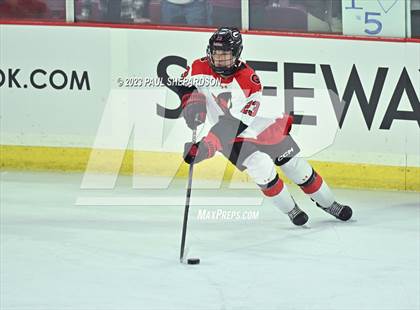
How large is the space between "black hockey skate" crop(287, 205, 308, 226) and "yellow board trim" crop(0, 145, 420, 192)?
1.04 meters

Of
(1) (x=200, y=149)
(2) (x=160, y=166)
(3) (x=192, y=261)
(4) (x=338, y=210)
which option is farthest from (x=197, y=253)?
(2) (x=160, y=166)

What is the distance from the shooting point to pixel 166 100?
7.04 m

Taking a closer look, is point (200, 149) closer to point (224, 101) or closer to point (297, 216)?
point (224, 101)

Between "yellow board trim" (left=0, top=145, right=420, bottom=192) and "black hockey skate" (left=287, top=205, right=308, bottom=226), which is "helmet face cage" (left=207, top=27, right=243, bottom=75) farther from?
A: "yellow board trim" (left=0, top=145, right=420, bottom=192)

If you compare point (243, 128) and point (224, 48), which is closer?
point (224, 48)

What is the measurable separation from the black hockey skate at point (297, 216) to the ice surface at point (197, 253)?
72 mm

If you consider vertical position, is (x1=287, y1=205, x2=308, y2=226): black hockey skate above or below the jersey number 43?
below

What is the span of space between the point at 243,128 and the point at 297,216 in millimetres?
600

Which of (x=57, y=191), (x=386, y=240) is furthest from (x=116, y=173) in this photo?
(x=386, y=240)

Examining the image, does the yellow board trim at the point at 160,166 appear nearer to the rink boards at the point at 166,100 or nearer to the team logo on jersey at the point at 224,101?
the rink boards at the point at 166,100

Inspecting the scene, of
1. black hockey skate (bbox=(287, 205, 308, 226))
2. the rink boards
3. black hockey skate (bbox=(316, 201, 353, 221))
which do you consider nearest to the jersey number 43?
black hockey skate (bbox=(287, 205, 308, 226))

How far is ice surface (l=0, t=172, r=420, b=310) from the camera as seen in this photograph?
458 cm

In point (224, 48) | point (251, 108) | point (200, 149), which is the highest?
point (224, 48)

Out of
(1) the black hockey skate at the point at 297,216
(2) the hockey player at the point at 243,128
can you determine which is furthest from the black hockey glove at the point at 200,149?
(1) the black hockey skate at the point at 297,216
